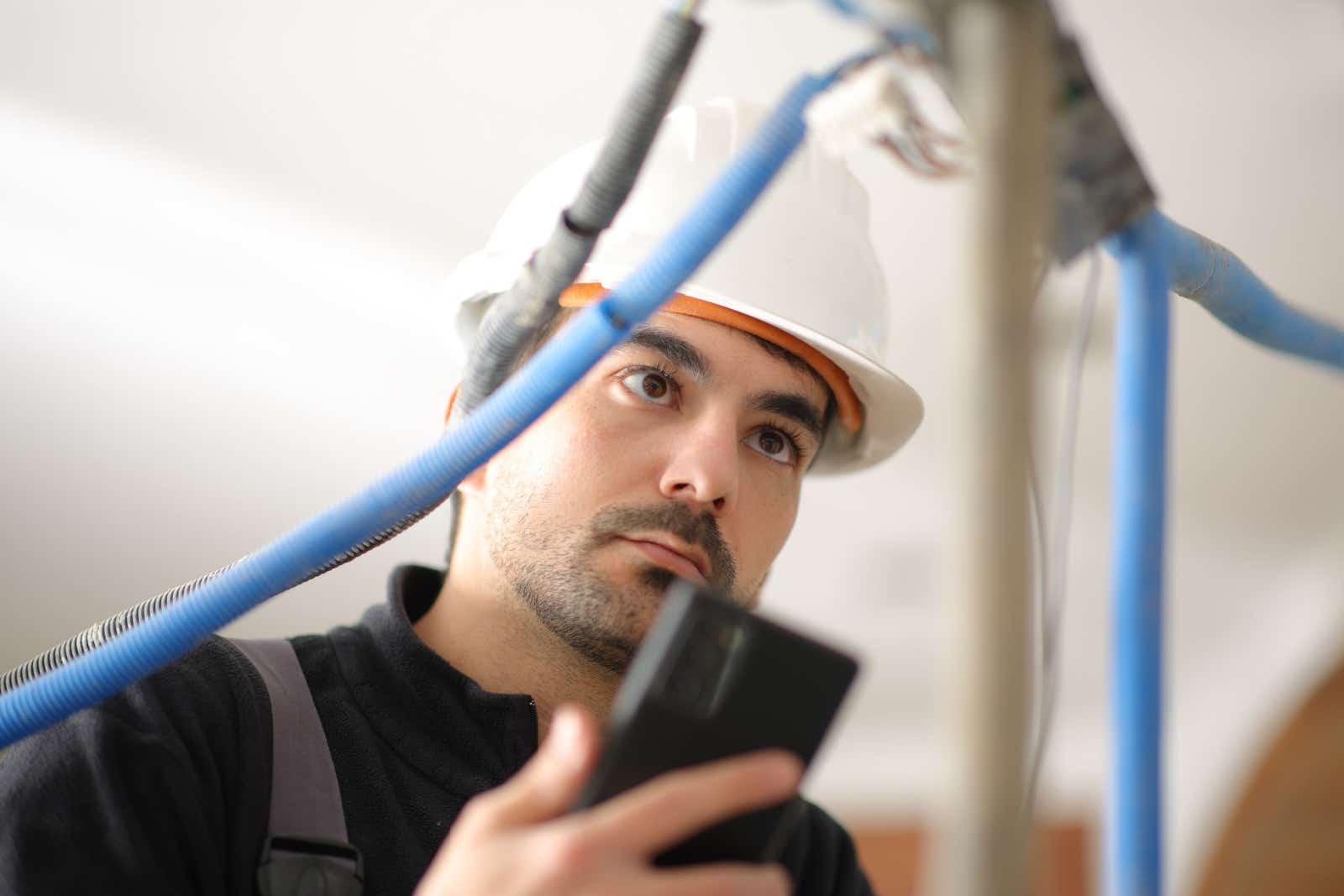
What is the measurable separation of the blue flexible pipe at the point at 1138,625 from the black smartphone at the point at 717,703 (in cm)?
13

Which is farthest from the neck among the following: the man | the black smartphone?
the black smartphone

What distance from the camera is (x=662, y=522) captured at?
3.43ft

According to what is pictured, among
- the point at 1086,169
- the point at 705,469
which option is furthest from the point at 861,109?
the point at 705,469

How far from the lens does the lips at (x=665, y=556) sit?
1.04m

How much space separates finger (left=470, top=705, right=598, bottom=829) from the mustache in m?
0.54

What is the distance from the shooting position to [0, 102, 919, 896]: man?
2.74 ft

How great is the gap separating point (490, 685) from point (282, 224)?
3.33 ft

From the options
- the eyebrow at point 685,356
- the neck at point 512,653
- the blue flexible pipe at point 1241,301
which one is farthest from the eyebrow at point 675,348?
the blue flexible pipe at point 1241,301

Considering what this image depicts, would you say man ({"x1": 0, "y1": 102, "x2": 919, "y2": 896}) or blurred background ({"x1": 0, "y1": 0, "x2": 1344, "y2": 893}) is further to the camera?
blurred background ({"x1": 0, "y1": 0, "x2": 1344, "y2": 893})

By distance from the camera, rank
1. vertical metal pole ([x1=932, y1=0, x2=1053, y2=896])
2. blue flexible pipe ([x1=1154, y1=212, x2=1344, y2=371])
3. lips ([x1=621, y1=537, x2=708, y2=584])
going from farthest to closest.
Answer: lips ([x1=621, y1=537, x2=708, y2=584]) → blue flexible pipe ([x1=1154, y1=212, x2=1344, y2=371]) → vertical metal pole ([x1=932, y1=0, x2=1053, y2=896])

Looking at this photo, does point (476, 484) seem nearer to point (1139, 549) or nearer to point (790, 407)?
point (790, 407)

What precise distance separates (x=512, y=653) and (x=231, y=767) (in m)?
0.30

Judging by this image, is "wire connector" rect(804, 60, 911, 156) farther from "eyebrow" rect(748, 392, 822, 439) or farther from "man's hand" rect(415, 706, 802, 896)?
"eyebrow" rect(748, 392, 822, 439)

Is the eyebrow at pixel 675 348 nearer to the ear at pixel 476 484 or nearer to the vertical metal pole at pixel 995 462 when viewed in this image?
the ear at pixel 476 484
